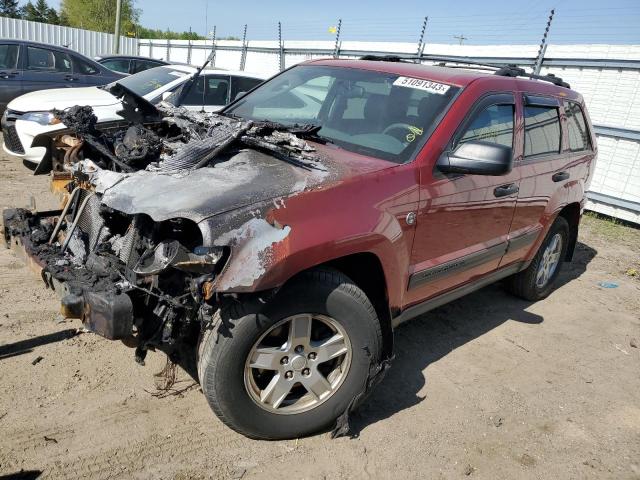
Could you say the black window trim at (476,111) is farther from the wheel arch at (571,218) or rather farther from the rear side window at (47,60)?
the rear side window at (47,60)

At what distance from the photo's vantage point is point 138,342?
248 cm

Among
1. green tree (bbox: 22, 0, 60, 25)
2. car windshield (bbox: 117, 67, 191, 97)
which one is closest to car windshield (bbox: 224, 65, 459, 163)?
car windshield (bbox: 117, 67, 191, 97)

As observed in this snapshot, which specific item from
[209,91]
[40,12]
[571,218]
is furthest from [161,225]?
[40,12]

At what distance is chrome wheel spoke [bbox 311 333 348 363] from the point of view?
271cm

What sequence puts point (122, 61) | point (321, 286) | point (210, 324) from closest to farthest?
point (210, 324)
point (321, 286)
point (122, 61)

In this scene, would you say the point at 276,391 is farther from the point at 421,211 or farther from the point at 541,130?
the point at 541,130

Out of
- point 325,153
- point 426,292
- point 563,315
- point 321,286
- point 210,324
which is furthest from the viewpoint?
point 563,315

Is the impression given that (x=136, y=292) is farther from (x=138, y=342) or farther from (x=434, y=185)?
(x=434, y=185)

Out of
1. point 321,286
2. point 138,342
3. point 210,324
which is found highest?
point 321,286

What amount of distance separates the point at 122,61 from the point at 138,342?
452 inches

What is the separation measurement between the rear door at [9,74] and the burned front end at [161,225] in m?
7.06

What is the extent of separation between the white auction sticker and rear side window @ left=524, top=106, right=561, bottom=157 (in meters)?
0.92

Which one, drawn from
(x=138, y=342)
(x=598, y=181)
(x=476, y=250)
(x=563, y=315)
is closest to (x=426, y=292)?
(x=476, y=250)

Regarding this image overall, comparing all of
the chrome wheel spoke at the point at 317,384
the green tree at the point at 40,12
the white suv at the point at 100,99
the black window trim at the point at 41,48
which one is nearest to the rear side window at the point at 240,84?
the white suv at the point at 100,99
